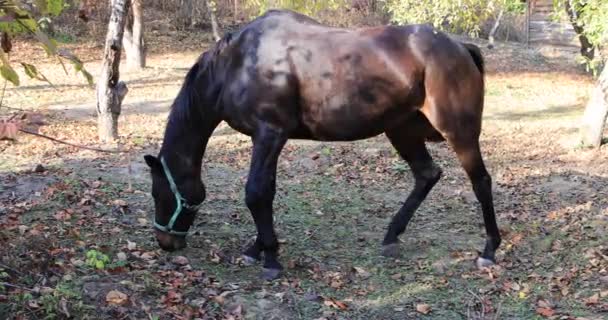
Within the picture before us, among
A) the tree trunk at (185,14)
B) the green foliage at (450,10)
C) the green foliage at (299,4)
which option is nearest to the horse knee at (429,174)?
the green foliage at (450,10)

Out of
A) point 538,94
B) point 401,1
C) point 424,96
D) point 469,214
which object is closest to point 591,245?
point 469,214

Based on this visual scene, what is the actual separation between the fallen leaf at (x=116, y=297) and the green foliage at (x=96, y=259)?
0.33 metres

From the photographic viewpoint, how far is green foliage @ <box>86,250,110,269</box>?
13.2ft

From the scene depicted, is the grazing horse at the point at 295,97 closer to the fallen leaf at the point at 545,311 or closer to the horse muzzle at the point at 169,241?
the horse muzzle at the point at 169,241

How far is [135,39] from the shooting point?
15586 mm

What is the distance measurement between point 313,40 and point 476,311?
210cm

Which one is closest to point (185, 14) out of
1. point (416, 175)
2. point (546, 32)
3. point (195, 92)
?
point (546, 32)

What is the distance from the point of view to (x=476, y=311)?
4141mm

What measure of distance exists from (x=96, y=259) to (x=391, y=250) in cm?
223

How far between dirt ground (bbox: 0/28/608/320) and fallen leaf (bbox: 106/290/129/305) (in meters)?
0.02

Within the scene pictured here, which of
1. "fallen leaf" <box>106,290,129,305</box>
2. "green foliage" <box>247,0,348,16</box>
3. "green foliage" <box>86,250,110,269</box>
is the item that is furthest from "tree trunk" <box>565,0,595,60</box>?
"fallen leaf" <box>106,290,129,305</box>

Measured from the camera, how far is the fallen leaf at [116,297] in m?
3.64

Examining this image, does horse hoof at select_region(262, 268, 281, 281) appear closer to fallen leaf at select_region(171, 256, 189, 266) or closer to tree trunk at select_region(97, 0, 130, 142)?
fallen leaf at select_region(171, 256, 189, 266)

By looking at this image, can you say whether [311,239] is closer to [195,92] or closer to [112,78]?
[195,92]
